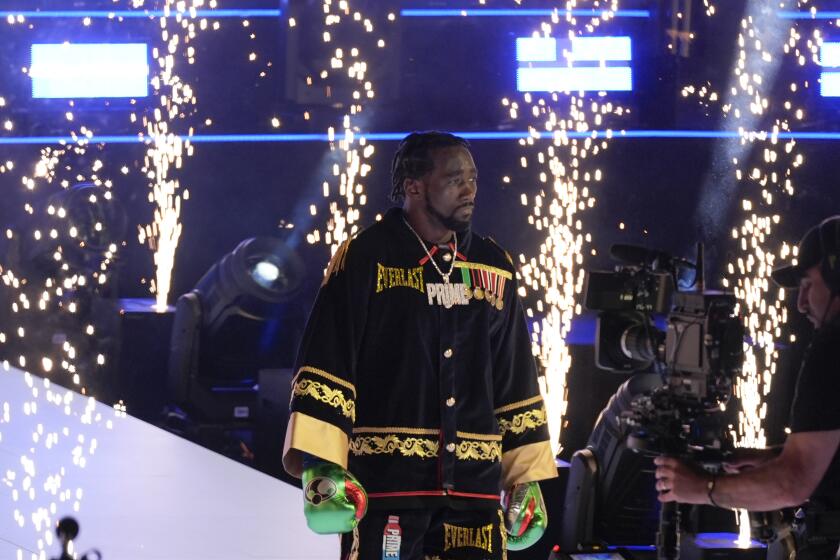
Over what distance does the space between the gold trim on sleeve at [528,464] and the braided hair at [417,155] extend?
63 cm

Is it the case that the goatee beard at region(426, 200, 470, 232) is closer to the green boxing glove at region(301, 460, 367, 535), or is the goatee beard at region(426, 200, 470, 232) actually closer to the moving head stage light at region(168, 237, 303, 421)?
the green boxing glove at region(301, 460, 367, 535)

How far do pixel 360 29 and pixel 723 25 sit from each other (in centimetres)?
251

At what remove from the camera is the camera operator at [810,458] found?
8.02 ft

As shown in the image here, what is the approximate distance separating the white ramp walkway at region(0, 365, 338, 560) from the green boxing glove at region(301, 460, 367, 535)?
169cm

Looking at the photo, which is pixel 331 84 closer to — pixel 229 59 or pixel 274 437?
pixel 229 59

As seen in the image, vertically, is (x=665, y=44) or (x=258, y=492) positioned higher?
(x=665, y=44)

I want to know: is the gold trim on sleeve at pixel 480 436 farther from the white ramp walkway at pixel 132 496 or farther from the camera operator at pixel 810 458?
the white ramp walkway at pixel 132 496

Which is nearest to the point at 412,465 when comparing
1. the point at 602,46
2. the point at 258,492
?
the point at 258,492

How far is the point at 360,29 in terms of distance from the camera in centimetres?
745

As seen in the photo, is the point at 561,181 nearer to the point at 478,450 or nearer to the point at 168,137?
the point at 168,137

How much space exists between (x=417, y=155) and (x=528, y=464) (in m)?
0.73

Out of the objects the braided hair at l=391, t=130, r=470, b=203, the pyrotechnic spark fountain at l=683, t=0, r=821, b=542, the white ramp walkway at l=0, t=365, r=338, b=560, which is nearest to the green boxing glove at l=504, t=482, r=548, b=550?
the braided hair at l=391, t=130, r=470, b=203

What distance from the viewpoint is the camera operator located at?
244cm

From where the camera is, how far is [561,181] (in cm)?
827
